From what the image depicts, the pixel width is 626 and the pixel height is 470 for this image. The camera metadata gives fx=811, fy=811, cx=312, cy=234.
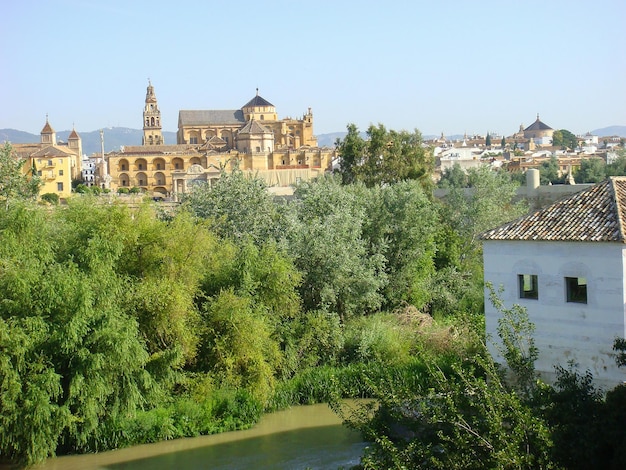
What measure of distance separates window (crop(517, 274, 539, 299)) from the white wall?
0.09m

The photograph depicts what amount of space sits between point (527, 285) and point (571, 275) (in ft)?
3.55

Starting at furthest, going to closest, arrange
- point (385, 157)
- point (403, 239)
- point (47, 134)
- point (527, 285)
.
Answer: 1. point (47, 134)
2. point (385, 157)
3. point (403, 239)
4. point (527, 285)

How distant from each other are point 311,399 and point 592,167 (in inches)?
2173

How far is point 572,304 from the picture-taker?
49.8 feet

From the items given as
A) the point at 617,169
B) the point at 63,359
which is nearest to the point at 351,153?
the point at 63,359

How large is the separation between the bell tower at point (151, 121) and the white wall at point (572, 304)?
95294mm

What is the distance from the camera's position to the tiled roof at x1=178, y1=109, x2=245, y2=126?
4048 inches

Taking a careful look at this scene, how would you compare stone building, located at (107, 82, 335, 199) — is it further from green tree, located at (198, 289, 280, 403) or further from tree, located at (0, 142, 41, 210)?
green tree, located at (198, 289, 280, 403)

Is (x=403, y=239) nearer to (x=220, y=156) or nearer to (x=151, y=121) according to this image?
(x=220, y=156)

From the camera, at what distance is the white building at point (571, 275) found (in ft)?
48.2

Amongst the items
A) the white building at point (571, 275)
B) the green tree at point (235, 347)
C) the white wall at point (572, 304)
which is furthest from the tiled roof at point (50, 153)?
the white wall at point (572, 304)

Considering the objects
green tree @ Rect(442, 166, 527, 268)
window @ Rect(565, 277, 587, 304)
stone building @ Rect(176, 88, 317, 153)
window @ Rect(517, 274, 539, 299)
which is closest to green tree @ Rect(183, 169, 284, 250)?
window @ Rect(517, 274, 539, 299)

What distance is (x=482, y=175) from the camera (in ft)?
107

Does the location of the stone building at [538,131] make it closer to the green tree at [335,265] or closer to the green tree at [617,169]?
the green tree at [617,169]
